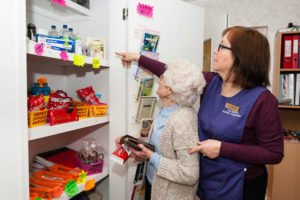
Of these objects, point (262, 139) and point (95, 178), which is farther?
point (95, 178)

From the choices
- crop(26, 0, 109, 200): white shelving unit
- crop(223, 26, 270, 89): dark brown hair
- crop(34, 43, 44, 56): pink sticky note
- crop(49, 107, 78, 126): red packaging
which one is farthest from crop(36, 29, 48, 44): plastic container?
crop(223, 26, 270, 89): dark brown hair

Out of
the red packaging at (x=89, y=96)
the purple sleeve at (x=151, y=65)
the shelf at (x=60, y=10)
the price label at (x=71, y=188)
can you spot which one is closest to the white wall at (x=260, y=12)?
the purple sleeve at (x=151, y=65)

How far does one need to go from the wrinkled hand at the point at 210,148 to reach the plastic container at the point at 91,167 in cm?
76

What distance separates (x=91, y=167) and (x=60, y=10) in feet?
3.90

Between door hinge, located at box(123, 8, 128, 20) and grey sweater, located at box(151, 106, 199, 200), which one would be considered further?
door hinge, located at box(123, 8, 128, 20)

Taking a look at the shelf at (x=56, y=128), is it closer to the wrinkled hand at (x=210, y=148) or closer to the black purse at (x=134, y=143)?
the black purse at (x=134, y=143)

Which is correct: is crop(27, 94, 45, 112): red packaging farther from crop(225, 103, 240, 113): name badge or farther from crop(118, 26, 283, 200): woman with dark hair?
crop(225, 103, 240, 113): name badge

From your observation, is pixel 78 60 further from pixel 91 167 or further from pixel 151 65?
pixel 91 167

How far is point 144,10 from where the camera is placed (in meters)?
1.38

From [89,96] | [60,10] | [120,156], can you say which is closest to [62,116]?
[89,96]

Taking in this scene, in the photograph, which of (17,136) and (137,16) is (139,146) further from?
(137,16)

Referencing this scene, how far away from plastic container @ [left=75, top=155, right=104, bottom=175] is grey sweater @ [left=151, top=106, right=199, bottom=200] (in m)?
0.50

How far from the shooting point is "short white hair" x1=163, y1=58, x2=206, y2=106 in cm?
110

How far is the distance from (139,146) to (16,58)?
29.3 inches
